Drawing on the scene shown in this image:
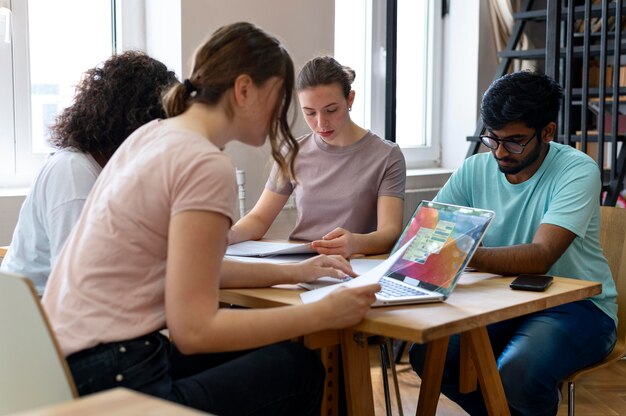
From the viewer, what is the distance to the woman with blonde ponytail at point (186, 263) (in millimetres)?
1460

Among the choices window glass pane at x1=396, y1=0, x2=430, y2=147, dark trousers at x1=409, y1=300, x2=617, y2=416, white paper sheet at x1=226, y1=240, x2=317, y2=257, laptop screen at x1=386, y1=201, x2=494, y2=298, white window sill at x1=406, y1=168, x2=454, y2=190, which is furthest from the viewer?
window glass pane at x1=396, y1=0, x2=430, y2=147

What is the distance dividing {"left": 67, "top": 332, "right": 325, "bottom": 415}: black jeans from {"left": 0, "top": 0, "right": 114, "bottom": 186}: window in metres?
1.68

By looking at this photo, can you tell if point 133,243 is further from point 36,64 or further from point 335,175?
point 36,64

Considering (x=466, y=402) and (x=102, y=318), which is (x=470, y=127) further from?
(x=102, y=318)

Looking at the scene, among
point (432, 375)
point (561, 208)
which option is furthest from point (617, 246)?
point (432, 375)

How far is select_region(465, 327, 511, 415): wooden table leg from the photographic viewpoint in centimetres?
202

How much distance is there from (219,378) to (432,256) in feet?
1.98

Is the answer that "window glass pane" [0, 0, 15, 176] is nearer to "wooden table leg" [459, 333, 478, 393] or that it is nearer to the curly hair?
the curly hair

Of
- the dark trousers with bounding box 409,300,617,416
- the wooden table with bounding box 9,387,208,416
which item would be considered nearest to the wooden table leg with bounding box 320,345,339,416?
the dark trousers with bounding box 409,300,617,416

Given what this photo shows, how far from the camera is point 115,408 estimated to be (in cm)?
99

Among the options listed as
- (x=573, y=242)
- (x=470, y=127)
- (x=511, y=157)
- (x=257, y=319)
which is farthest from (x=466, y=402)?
(x=470, y=127)

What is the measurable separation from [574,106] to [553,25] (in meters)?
1.51

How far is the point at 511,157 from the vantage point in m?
2.42

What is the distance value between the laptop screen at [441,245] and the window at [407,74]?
2.55m
